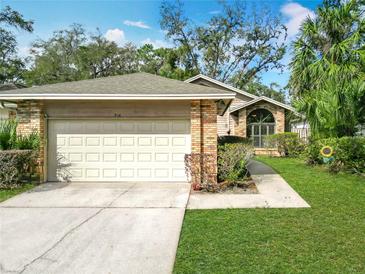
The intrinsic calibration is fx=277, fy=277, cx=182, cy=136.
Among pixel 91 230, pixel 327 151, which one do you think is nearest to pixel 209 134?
pixel 91 230

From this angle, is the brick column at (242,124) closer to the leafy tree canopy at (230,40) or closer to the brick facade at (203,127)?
the brick facade at (203,127)

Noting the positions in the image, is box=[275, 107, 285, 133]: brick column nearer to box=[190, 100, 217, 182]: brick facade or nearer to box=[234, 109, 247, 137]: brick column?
box=[234, 109, 247, 137]: brick column

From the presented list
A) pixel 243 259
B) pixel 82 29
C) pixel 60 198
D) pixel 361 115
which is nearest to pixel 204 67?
pixel 82 29

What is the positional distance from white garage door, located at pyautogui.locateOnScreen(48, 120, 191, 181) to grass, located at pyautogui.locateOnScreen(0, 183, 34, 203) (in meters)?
0.92

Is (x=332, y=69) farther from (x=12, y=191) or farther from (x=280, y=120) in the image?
(x=12, y=191)

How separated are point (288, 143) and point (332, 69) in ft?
22.1

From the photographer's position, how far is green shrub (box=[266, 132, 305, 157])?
640 inches

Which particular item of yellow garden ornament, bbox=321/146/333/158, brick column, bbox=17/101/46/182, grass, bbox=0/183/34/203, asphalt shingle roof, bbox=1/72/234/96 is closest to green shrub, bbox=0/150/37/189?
grass, bbox=0/183/34/203

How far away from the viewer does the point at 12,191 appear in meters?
7.48

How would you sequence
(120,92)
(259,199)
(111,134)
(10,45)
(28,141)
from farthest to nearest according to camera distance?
(10,45)
(111,134)
(28,141)
(120,92)
(259,199)

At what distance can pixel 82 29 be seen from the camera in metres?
34.8

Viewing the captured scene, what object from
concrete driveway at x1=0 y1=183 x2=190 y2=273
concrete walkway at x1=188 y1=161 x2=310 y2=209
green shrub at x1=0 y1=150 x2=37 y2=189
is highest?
green shrub at x1=0 y1=150 x2=37 y2=189

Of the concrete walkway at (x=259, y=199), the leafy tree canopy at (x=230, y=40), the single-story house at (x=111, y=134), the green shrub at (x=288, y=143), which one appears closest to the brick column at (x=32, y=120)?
the single-story house at (x=111, y=134)

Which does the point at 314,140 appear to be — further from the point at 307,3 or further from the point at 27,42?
the point at 27,42
